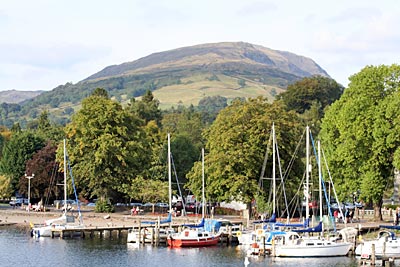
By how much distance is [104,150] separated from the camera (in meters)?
97.7

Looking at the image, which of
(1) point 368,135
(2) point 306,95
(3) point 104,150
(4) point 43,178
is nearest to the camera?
(1) point 368,135

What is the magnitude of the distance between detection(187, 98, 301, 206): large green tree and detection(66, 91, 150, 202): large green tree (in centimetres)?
1379

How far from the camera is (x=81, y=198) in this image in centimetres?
11862

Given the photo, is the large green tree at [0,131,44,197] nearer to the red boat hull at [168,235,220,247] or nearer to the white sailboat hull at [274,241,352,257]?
the red boat hull at [168,235,220,247]

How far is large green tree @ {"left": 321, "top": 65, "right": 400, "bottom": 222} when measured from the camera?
3027 inches

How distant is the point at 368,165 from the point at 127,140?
35.3 meters

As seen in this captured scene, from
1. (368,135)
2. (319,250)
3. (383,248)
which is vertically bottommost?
(319,250)

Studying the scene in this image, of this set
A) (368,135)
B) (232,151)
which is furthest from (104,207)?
(368,135)

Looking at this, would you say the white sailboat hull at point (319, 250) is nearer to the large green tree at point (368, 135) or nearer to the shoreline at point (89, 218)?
the large green tree at point (368, 135)

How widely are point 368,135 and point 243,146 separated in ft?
48.6

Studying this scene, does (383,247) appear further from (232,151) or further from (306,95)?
(306,95)

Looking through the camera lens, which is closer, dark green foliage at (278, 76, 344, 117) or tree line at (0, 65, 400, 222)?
tree line at (0, 65, 400, 222)

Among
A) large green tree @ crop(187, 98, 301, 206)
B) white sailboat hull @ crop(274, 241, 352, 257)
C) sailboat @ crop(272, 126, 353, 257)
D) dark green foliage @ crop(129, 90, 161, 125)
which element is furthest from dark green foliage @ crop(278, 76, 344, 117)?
white sailboat hull @ crop(274, 241, 352, 257)

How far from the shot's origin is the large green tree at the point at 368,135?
76875 mm
